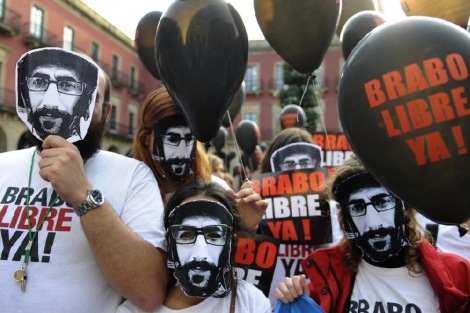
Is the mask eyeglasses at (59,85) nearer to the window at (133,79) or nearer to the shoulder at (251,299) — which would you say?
the shoulder at (251,299)

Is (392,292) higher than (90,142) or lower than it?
lower

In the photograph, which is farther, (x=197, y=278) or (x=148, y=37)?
(x=148, y=37)

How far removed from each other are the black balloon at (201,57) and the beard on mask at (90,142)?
32cm

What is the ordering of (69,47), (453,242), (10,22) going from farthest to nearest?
(69,47) → (10,22) → (453,242)

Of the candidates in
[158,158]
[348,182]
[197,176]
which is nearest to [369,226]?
[348,182]

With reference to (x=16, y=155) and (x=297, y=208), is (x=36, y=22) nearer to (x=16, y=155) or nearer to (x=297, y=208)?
(x=297, y=208)

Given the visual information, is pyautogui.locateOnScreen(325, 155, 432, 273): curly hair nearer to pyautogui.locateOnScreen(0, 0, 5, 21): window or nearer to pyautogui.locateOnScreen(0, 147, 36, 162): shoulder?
pyautogui.locateOnScreen(0, 147, 36, 162): shoulder

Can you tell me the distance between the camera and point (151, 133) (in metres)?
1.92

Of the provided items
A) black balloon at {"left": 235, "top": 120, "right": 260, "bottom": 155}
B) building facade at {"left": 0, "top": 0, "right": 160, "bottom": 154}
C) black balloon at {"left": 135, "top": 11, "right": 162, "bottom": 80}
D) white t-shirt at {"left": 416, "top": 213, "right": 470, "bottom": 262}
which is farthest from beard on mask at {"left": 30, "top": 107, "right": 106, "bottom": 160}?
building facade at {"left": 0, "top": 0, "right": 160, "bottom": 154}

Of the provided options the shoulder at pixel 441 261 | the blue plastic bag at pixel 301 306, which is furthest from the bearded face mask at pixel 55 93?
the shoulder at pixel 441 261

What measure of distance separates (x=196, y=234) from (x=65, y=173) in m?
0.51

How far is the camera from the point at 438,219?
106cm

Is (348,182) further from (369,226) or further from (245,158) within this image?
(245,158)

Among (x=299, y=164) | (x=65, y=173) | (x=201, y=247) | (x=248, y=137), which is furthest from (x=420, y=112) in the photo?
(x=248, y=137)
